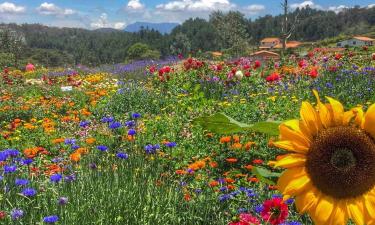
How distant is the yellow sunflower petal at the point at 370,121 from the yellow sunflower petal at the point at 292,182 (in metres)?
0.16

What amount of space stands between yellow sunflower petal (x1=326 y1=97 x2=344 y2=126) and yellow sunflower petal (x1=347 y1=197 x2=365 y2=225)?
0.17 meters

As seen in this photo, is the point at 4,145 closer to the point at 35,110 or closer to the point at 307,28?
the point at 35,110

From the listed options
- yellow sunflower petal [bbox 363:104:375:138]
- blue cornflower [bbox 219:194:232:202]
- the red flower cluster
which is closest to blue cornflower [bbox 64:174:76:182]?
blue cornflower [bbox 219:194:232:202]

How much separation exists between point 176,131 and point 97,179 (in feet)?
10.9

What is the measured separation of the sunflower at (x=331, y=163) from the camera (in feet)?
3.08

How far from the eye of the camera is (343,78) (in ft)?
34.8

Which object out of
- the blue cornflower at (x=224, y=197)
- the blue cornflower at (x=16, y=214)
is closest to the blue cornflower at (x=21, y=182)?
the blue cornflower at (x=16, y=214)

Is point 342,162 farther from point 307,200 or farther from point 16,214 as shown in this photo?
point 16,214

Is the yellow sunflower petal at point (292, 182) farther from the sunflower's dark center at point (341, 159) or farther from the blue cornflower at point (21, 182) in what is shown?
the blue cornflower at point (21, 182)

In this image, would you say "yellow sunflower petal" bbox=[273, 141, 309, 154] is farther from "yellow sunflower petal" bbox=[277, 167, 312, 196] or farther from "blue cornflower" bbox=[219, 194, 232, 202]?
"blue cornflower" bbox=[219, 194, 232, 202]

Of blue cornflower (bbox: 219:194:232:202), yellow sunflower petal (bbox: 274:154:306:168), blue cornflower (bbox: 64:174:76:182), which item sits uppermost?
yellow sunflower petal (bbox: 274:154:306:168)

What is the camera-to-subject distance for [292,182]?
0.96 metres

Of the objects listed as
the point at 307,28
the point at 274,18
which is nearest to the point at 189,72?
the point at 307,28

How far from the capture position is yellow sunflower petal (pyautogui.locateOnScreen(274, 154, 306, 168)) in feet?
3.13
